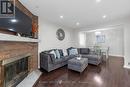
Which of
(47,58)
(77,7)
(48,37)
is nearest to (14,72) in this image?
(47,58)

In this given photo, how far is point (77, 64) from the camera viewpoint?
3352 mm

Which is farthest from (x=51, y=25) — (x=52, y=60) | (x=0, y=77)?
Answer: (x=0, y=77)

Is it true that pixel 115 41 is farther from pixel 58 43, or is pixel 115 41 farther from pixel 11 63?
pixel 11 63

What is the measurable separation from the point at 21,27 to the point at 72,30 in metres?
4.88

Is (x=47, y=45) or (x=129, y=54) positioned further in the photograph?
(x=47, y=45)

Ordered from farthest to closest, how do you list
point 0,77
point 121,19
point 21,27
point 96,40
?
1. point 96,40
2. point 121,19
3. point 21,27
4. point 0,77

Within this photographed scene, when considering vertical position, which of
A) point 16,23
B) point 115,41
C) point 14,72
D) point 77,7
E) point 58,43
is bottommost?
point 14,72

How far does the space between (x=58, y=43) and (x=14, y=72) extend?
3.34 m

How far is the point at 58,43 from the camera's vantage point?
A: 17.6 ft

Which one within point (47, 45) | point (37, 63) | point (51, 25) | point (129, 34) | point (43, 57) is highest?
point (51, 25)

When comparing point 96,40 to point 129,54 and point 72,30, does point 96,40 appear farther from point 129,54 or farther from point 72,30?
point 129,54

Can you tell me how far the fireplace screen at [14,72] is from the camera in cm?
201

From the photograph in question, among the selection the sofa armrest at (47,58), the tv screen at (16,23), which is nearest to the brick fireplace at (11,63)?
the tv screen at (16,23)

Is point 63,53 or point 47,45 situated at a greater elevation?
point 47,45
